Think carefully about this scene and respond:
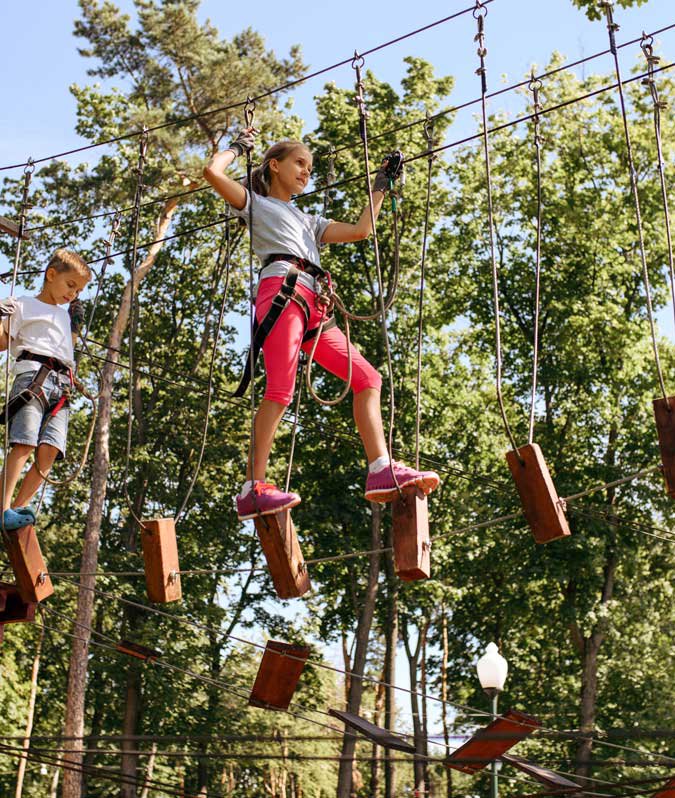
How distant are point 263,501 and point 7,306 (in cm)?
167

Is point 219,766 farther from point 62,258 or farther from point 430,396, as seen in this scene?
point 62,258

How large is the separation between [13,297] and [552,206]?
13449mm

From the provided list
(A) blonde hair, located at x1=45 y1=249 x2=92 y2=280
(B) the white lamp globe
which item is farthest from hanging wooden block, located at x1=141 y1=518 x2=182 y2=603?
(B) the white lamp globe

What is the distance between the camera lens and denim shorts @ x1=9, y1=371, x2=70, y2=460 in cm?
491

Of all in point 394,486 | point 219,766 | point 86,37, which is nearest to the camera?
point 394,486

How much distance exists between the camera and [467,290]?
17.9 meters

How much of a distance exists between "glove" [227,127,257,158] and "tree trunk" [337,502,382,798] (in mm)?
12167

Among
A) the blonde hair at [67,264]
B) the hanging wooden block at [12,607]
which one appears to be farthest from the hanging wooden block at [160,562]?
the blonde hair at [67,264]

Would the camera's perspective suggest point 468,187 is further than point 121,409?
No

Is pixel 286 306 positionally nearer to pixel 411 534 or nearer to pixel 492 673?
pixel 411 534

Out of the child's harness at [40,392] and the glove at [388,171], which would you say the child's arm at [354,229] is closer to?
the glove at [388,171]

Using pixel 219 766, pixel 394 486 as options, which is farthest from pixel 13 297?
pixel 219 766

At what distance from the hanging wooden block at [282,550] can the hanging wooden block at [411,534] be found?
39 centimetres

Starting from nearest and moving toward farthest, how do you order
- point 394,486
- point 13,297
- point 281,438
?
point 394,486
point 13,297
point 281,438
